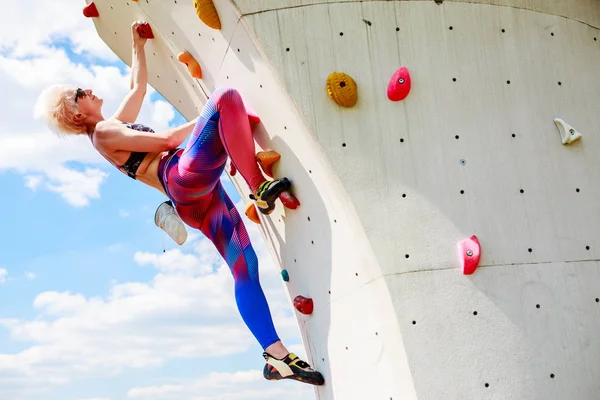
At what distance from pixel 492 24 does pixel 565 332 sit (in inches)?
67.8

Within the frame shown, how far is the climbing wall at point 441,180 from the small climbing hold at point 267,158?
2.2 inches

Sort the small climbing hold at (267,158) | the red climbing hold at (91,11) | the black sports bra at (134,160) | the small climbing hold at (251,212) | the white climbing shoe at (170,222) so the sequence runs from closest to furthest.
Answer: the small climbing hold at (267,158) < the black sports bra at (134,160) < the white climbing shoe at (170,222) < the small climbing hold at (251,212) < the red climbing hold at (91,11)

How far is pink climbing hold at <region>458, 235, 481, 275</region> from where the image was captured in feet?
14.1

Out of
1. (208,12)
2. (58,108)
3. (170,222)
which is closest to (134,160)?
(170,222)

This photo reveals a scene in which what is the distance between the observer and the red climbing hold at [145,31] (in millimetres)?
5586

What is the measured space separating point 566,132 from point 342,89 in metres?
1.27

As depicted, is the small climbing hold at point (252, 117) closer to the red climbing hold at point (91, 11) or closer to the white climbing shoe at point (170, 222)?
the white climbing shoe at point (170, 222)

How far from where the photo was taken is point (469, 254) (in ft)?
14.1

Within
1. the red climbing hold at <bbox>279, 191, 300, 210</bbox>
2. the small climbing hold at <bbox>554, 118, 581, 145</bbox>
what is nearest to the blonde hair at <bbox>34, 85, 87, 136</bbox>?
the red climbing hold at <bbox>279, 191, 300, 210</bbox>

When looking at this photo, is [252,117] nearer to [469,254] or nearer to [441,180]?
[441,180]

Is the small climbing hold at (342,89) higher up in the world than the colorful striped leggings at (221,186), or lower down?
higher up

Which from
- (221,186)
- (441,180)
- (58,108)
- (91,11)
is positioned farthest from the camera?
(91,11)

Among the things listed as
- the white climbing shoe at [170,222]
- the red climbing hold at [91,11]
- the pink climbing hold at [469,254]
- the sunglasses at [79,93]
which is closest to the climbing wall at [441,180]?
the pink climbing hold at [469,254]

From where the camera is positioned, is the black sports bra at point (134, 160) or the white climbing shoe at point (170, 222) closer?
the black sports bra at point (134, 160)
